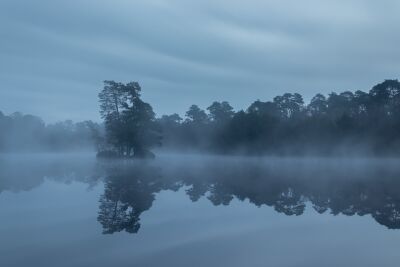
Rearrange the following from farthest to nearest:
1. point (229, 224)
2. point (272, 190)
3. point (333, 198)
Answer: point (272, 190) → point (333, 198) → point (229, 224)

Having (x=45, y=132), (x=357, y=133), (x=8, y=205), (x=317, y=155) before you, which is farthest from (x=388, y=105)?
(x=45, y=132)

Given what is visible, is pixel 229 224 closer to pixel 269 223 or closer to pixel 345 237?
pixel 269 223

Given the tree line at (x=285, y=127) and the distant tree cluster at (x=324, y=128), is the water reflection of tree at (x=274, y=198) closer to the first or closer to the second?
the tree line at (x=285, y=127)

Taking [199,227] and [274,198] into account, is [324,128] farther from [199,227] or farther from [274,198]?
[199,227]

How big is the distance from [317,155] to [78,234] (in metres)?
64.9

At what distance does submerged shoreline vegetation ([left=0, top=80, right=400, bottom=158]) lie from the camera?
2329 inches

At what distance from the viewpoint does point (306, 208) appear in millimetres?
14992

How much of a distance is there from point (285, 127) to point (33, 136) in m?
86.3

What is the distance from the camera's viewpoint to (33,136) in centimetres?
13075

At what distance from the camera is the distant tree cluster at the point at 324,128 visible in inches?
2680

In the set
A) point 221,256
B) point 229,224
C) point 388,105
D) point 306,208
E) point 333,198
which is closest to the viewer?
point 221,256

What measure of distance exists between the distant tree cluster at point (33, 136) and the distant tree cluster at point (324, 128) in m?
47.3

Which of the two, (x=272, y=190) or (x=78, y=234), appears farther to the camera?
(x=272, y=190)

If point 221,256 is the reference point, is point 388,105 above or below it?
above
